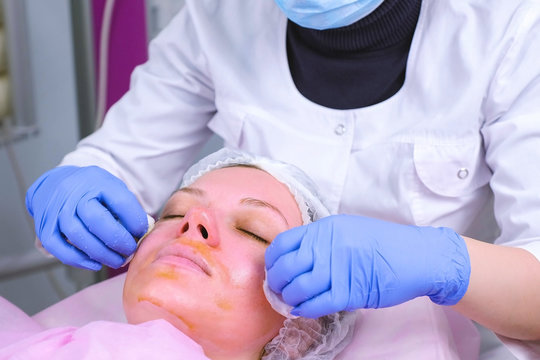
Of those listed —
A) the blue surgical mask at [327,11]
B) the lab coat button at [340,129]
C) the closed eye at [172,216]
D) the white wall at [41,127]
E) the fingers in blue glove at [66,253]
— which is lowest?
the white wall at [41,127]

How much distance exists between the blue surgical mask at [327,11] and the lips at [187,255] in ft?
1.53

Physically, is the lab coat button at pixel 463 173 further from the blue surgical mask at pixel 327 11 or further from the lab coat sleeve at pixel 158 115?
→ the lab coat sleeve at pixel 158 115

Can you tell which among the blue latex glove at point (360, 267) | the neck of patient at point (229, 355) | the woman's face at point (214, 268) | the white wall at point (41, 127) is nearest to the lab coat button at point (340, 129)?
the woman's face at point (214, 268)

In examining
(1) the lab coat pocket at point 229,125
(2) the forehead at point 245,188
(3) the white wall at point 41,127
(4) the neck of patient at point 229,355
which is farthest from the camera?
(3) the white wall at point 41,127

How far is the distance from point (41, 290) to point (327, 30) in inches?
63.5

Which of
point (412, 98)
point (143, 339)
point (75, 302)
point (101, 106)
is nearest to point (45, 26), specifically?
point (101, 106)

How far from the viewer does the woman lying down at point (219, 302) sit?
1000 mm

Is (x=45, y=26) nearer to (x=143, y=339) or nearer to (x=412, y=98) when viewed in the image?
(x=412, y=98)

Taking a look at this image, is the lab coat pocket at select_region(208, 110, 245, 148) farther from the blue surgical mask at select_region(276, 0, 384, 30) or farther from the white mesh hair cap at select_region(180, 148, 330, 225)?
the blue surgical mask at select_region(276, 0, 384, 30)

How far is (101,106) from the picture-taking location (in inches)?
79.0

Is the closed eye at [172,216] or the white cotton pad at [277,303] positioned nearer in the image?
the white cotton pad at [277,303]

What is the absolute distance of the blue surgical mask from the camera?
123 cm

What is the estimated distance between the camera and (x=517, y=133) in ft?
3.95

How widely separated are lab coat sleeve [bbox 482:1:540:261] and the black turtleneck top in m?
0.19
